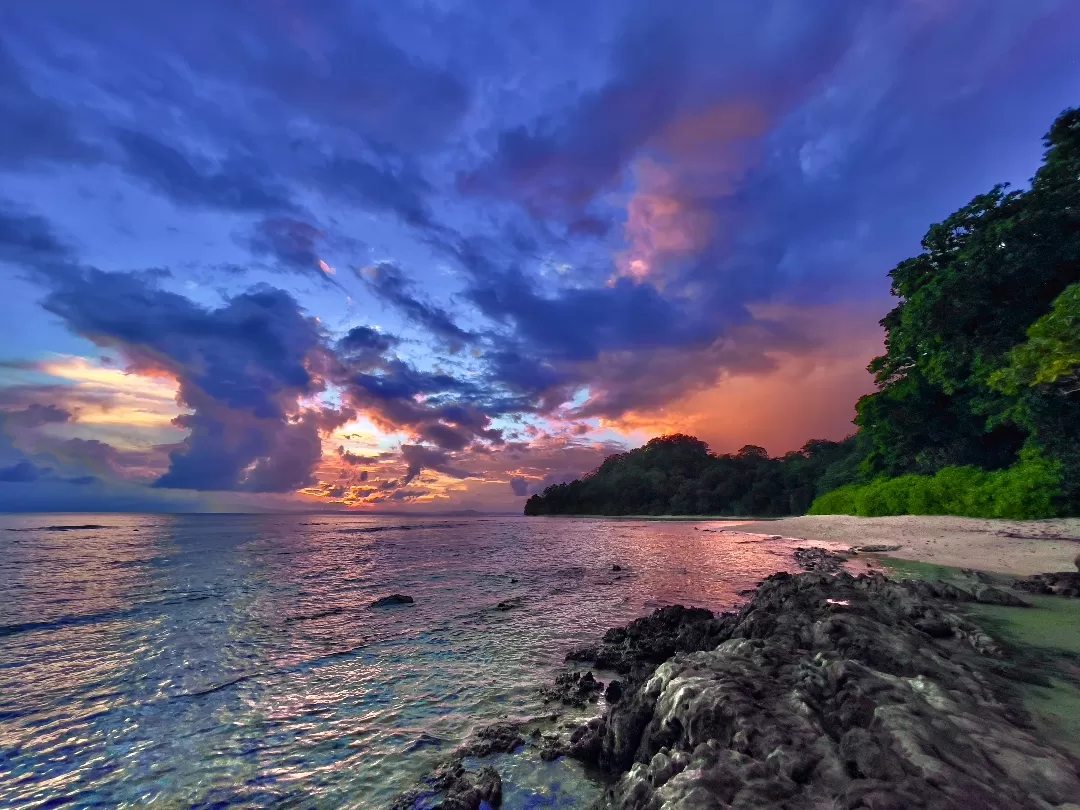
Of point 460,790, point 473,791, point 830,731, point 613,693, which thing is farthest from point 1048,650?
point 460,790

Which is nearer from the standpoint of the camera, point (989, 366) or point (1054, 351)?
point (1054, 351)

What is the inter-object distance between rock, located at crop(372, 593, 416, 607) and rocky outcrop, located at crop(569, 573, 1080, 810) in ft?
36.7

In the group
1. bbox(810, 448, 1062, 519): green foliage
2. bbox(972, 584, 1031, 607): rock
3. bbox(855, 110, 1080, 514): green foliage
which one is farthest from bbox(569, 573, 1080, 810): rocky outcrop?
bbox(810, 448, 1062, 519): green foliage

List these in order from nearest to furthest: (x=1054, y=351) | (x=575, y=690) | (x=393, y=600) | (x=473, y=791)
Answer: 1. (x=473, y=791)
2. (x=575, y=690)
3. (x=1054, y=351)
4. (x=393, y=600)

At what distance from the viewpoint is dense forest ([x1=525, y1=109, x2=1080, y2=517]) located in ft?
79.2

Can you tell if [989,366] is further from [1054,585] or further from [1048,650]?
[1048,650]

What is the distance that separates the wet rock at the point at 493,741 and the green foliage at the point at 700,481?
6630cm

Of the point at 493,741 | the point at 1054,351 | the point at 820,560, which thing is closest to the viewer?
the point at 493,741

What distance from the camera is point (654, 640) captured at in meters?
9.69

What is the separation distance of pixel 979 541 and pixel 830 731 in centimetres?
2525

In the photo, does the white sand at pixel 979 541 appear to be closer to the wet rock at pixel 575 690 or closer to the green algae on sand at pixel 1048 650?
the green algae on sand at pixel 1048 650

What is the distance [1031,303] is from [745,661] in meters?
36.9

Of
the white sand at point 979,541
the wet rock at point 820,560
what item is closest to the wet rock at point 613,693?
the wet rock at point 820,560

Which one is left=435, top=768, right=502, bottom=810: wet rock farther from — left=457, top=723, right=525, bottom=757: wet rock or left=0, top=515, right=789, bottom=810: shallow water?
left=457, top=723, right=525, bottom=757: wet rock
